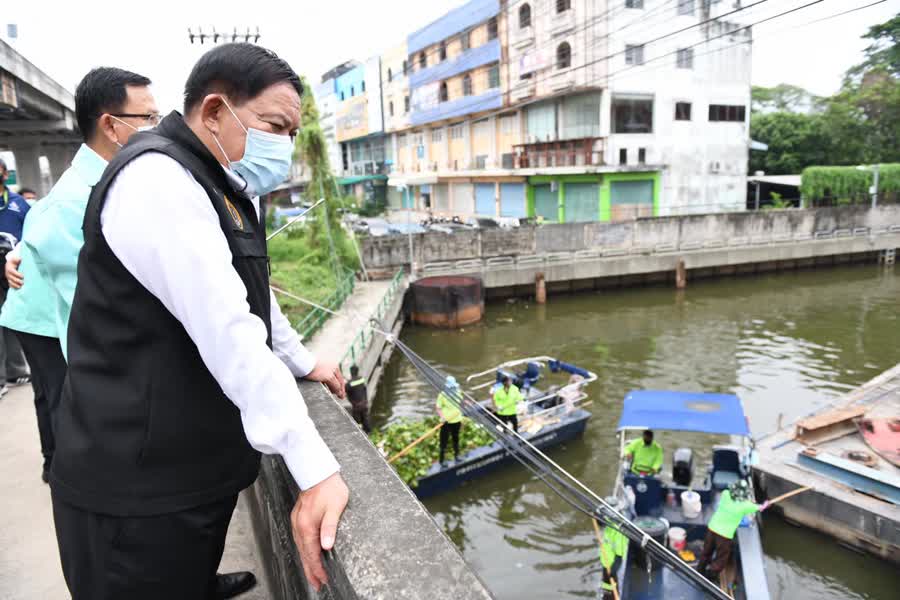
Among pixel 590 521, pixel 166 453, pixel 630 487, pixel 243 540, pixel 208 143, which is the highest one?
pixel 208 143

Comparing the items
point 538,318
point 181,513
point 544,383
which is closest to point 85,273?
point 181,513

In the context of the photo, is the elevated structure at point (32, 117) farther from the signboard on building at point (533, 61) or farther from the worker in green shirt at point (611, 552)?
the signboard on building at point (533, 61)

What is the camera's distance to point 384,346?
54.2 ft

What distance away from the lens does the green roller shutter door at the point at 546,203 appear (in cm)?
3352

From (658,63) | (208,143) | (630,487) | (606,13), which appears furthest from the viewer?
(658,63)

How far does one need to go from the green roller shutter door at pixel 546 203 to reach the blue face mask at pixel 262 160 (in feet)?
107

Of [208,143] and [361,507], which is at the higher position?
[208,143]

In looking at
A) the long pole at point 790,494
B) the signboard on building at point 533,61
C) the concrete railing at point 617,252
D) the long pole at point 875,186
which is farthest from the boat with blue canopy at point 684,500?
the signboard on building at point 533,61

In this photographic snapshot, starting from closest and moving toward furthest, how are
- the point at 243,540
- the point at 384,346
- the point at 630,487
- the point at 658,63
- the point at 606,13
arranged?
1. the point at 243,540
2. the point at 630,487
3. the point at 384,346
4. the point at 606,13
5. the point at 658,63

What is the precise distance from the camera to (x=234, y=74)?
1.37 metres

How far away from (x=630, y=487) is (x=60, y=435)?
806 cm

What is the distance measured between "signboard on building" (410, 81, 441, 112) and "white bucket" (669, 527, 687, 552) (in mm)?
38942

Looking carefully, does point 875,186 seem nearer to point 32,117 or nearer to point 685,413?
point 685,413

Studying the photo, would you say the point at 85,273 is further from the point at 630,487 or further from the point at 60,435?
→ the point at 630,487
